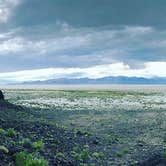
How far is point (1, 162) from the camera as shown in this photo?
58.2 ft

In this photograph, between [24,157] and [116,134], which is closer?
[24,157]

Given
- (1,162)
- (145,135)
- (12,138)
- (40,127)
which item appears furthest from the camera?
(145,135)

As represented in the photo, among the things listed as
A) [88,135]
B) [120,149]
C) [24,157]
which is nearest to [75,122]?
[88,135]

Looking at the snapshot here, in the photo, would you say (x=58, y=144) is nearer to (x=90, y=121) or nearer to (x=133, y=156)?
(x=133, y=156)

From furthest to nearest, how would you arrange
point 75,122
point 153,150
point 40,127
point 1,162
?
point 75,122
point 40,127
point 153,150
point 1,162

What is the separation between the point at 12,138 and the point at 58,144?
329 cm

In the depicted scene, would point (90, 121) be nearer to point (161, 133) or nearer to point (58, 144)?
point (161, 133)

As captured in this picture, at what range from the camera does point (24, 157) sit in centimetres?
1823

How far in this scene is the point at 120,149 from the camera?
30.0 metres

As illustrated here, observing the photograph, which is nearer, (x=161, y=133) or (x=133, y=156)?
(x=133, y=156)

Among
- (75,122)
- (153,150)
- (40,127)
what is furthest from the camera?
(75,122)

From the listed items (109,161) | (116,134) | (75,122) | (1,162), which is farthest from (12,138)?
(75,122)

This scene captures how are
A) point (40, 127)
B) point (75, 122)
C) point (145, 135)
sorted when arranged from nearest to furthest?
point (40, 127)
point (145, 135)
point (75, 122)

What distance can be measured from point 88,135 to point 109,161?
924cm
